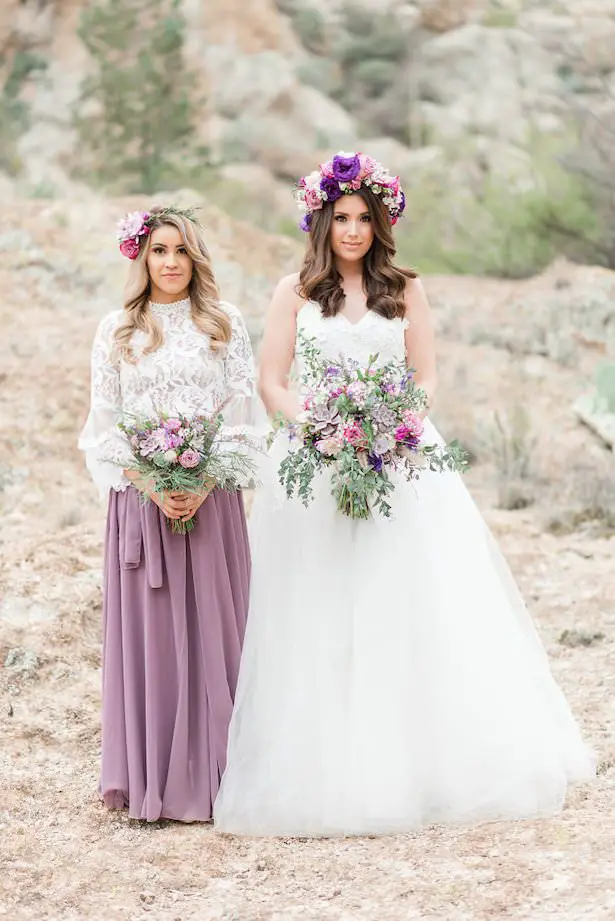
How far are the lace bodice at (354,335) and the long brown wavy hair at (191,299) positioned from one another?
0.33 meters

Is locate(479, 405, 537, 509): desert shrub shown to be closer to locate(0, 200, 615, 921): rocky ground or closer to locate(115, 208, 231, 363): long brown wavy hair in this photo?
locate(0, 200, 615, 921): rocky ground

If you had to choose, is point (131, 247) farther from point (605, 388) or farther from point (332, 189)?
point (605, 388)

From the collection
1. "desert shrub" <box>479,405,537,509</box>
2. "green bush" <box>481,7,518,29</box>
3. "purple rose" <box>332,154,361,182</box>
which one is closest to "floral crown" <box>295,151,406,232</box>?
"purple rose" <box>332,154,361,182</box>

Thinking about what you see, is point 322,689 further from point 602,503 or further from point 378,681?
point 602,503

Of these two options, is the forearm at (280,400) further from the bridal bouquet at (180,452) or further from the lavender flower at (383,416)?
the lavender flower at (383,416)

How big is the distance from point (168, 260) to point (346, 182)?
2.40 ft

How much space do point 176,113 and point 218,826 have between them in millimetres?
14097

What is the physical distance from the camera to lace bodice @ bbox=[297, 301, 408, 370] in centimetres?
436

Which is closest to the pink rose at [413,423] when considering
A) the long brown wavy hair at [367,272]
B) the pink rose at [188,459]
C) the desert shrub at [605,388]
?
the long brown wavy hair at [367,272]

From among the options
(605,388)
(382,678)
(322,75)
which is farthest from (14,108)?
(382,678)

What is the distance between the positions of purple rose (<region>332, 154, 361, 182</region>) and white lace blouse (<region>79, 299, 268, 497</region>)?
2.17 ft

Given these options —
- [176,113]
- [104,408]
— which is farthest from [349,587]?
[176,113]

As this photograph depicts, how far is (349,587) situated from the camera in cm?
426

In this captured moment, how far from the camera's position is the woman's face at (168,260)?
14.0 feet
